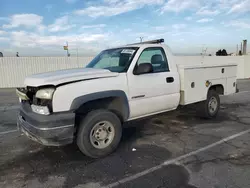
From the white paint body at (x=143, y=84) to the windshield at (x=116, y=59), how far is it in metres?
0.13

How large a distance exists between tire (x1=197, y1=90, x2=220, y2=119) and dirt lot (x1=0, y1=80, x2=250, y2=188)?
651 millimetres

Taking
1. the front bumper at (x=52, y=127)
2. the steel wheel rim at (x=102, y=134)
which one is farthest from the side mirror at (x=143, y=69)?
the front bumper at (x=52, y=127)

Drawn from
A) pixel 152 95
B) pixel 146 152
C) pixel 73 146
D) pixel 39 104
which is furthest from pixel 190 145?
pixel 39 104

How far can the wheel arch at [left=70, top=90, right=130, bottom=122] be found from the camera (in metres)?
3.14

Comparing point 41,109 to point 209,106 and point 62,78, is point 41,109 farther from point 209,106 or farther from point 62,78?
point 209,106

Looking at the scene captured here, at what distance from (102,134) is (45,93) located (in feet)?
4.08

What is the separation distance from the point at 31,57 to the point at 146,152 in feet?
46.0

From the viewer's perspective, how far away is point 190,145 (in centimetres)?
402

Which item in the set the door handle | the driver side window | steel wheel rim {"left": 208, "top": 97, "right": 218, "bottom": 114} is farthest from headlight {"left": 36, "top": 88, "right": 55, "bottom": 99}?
steel wheel rim {"left": 208, "top": 97, "right": 218, "bottom": 114}

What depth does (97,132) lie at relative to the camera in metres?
3.51

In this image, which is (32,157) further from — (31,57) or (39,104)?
(31,57)

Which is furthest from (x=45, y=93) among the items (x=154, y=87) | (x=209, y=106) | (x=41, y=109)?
(x=209, y=106)

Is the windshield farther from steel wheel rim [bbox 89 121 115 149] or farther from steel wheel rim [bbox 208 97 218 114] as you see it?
steel wheel rim [bbox 208 97 218 114]

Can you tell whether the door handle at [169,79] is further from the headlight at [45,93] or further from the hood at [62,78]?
the headlight at [45,93]
